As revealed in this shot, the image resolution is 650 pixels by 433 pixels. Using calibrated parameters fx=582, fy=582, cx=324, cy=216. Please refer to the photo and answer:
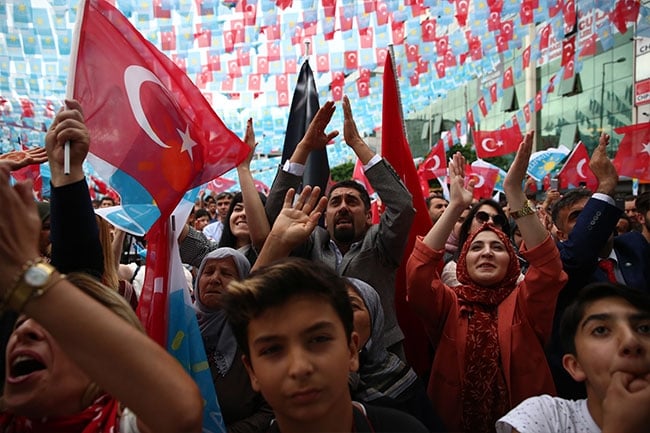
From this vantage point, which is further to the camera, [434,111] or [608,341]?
[434,111]

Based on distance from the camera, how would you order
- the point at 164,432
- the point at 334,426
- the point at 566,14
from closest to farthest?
the point at 164,432, the point at 334,426, the point at 566,14

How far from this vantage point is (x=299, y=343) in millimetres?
1540

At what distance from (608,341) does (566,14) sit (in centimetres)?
776

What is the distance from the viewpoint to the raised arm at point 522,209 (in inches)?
102

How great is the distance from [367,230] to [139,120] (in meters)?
1.51

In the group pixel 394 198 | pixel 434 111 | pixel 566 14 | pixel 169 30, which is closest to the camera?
pixel 394 198

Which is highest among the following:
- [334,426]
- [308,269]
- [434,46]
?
[434,46]

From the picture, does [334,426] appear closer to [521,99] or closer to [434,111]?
[521,99]

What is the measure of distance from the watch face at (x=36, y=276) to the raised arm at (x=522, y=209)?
2.09 m

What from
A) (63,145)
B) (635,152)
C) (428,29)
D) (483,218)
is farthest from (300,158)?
A: (428,29)

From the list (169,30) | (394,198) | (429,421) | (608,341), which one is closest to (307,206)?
(394,198)

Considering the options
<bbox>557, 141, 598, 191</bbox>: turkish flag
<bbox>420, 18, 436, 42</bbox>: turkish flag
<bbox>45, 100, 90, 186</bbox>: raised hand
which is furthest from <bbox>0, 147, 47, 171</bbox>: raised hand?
<bbox>420, 18, 436, 42</bbox>: turkish flag

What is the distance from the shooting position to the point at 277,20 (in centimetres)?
896

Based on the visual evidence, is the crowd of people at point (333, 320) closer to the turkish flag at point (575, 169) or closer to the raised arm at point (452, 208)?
the raised arm at point (452, 208)
